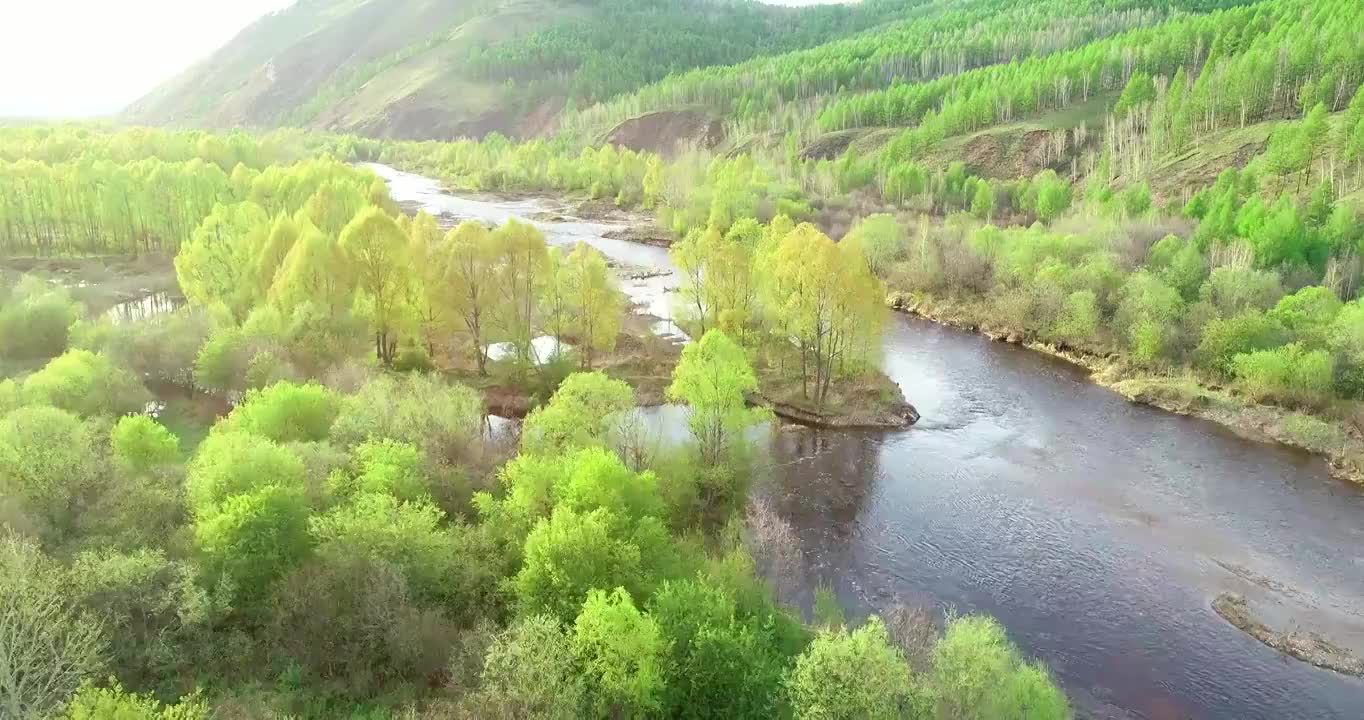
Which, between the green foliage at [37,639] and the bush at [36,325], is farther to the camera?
the bush at [36,325]

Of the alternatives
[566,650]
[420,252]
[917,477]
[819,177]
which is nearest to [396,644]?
[566,650]

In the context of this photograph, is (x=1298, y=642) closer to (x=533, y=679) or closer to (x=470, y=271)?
(x=533, y=679)

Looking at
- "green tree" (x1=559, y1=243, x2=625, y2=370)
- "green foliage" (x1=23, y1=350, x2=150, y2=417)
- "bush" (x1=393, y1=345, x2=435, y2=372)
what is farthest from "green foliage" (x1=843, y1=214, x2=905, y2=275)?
"green foliage" (x1=23, y1=350, x2=150, y2=417)

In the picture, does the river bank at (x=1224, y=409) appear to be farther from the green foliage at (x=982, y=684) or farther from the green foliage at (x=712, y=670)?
the green foliage at (x=712, y=670)

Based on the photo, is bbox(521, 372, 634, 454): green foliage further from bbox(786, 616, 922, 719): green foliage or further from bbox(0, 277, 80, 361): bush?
bbox(0, 277, 80, 361): bush

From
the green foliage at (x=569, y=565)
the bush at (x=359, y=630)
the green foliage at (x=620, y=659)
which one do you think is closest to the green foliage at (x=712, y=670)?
the green foliage at (x=620, y=659)

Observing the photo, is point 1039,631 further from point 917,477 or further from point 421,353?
point 421,353
